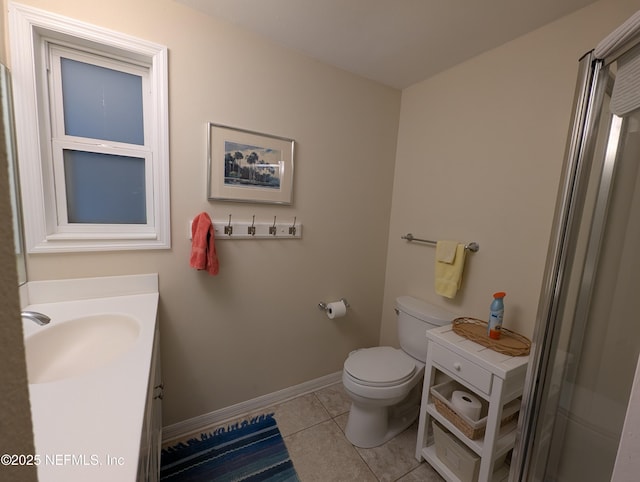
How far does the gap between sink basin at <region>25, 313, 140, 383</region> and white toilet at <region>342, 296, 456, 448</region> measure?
1127 mm

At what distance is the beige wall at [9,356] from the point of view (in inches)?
9.0

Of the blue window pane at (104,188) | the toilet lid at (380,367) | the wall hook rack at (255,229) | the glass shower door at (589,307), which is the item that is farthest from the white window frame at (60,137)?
the glass shower door at (589,307)

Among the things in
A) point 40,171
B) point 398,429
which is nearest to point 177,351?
point 40,171

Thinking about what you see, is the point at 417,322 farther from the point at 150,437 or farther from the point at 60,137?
the point at 60,137

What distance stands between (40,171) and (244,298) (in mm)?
1108

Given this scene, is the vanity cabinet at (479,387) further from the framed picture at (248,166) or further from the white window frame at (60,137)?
the white window frame at (60,137)

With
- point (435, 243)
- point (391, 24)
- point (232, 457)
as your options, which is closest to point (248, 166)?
point (391, 24)

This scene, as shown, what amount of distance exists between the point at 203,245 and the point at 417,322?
1.34m

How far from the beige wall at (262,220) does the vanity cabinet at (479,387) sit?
77 cm

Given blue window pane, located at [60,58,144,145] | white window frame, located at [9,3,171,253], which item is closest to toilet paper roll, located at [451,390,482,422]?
white window frame, located at [9,3,171,253]

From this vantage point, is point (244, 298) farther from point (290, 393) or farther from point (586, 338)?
point (586, 338)

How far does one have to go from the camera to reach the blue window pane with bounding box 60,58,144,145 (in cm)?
127

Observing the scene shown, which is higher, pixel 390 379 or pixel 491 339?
pixel 491 339

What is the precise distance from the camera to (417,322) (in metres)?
1.72
